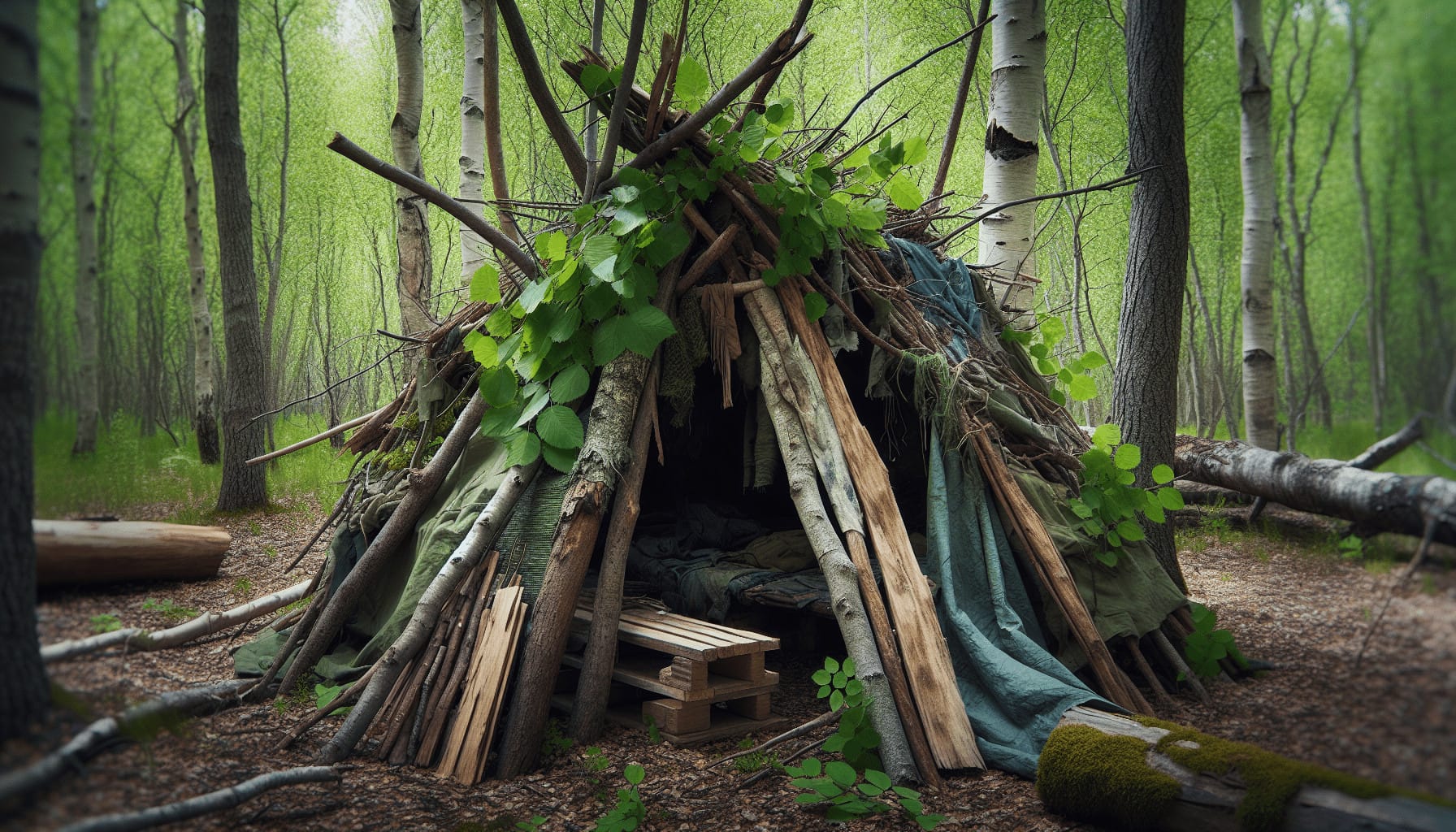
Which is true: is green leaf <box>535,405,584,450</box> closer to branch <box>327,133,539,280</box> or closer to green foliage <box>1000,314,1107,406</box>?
branch <box>327,133,539,280</box>

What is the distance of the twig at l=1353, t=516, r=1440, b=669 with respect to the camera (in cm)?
124

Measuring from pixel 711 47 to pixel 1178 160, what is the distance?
10842mm

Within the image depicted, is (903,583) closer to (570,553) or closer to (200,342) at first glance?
(570,553)

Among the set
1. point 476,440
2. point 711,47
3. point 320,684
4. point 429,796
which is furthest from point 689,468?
A: point 711,47

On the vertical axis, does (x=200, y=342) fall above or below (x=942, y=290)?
above

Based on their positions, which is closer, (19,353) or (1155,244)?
(19,353)

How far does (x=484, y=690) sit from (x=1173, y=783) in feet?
7.91

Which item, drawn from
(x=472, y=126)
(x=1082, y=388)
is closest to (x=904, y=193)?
(x=1082, y=388)

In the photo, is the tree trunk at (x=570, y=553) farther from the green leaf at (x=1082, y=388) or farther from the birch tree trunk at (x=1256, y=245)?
the birch tree trunk at (x=1256, y=245)

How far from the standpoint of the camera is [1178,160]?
4.71 meters

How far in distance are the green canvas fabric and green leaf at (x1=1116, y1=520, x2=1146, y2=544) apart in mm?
2636

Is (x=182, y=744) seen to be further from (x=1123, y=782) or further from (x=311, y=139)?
(x=311, y=139)

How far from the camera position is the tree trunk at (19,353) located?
114 centimetres

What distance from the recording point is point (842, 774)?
2.94 m
